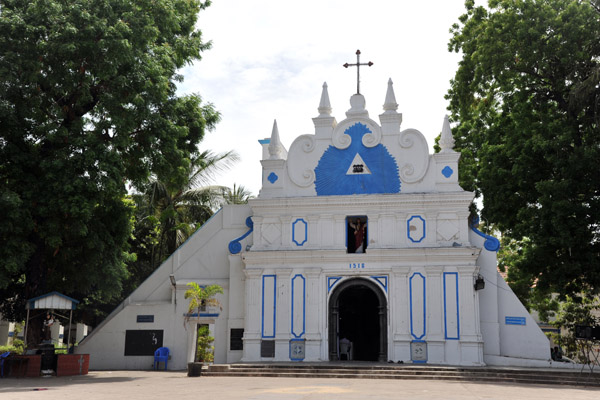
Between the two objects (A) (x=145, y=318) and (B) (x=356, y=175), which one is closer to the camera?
(B) (x=356, y=175)

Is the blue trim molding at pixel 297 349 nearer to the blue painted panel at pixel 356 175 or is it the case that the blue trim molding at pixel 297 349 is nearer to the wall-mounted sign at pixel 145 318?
the blue painted panel at pixel 356 175

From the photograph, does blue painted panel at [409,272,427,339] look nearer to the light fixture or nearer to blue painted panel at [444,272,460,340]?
blue painted panel at [444,272,460,340]

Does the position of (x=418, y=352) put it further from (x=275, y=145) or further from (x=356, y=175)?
(x=275, y=145)

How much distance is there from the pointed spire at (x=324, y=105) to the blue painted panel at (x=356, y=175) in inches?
47.8

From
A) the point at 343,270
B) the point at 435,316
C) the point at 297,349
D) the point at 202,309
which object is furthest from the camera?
the point at 202,309

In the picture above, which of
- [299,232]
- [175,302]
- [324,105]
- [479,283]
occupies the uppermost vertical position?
[324,105]

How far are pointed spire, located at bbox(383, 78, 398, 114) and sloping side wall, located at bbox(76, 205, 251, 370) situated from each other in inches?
271

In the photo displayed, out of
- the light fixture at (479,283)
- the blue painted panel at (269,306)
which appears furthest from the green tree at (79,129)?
the light fixture at (479,283)

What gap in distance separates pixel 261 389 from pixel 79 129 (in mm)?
10566

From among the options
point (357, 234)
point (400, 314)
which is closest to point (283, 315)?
point (357, 234)

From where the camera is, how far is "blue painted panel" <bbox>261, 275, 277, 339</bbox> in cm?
2247

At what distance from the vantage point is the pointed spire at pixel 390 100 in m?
23.5

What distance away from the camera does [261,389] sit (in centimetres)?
1446

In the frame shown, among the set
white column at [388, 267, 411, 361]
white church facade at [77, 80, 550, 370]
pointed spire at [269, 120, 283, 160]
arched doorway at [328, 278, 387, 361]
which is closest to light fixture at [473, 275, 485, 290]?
white church facade at [77, 80, 550, 370]
